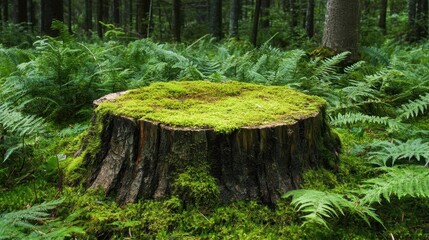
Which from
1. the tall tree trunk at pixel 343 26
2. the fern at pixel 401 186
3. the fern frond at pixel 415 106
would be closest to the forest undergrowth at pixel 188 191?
the fern at pixel 401 186

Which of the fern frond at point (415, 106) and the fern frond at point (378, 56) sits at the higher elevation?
the fern frond at point (378, 56)

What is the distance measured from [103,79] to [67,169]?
208cm

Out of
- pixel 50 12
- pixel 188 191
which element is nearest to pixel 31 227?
pixel 188 191

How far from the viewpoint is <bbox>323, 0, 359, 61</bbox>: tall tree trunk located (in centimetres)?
658

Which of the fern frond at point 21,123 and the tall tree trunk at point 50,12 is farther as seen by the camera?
the tall tree trunk at point 50,12

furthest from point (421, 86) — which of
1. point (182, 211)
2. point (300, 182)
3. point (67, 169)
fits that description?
point (67, 169)

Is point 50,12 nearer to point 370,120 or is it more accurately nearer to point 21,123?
point 21,123

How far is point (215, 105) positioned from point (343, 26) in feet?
14.1

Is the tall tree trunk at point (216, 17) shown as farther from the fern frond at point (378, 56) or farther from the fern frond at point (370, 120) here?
the fern frond at point (370, 120)

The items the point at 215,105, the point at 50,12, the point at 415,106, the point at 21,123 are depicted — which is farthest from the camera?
the point at 50,12

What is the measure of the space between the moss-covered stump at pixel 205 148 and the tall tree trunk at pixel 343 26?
13.3 ft

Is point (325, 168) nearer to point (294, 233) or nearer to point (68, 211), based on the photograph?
point (294, 233)

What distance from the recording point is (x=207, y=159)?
265cm

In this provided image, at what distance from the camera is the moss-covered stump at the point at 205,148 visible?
8.68 ft
